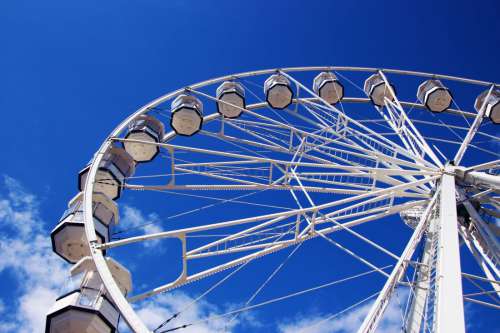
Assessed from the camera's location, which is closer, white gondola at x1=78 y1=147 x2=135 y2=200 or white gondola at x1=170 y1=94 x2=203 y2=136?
white gondola at x1=78 y1=147 x2=135 y2=200

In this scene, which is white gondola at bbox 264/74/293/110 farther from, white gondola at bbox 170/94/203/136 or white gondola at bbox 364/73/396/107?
white gondola at bbox 364/73/396/107

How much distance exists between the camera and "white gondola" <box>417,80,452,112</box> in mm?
15875

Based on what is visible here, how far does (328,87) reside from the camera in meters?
16.1

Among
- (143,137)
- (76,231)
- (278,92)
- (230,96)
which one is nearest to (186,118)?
(143,137)

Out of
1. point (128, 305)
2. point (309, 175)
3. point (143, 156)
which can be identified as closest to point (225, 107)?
point (143, 156)

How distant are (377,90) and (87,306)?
11.5 metres

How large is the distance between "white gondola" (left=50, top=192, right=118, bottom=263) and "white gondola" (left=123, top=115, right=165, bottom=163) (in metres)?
2.56

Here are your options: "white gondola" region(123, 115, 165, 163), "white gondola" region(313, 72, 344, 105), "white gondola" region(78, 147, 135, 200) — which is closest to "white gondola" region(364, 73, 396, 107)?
"white gondola" region(313, 72, 344, 105)

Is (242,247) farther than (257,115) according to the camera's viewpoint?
No

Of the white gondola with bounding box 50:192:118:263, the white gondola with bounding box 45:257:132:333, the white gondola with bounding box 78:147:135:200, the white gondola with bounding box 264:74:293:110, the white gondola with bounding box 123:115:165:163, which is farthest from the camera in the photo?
the white gondola with bounding box 264:74:293:110

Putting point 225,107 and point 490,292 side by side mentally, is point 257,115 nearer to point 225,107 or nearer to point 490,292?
point 225,107

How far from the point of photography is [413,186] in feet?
34.1

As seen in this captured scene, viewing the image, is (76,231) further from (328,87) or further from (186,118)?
(328,87)

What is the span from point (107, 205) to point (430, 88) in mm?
10789
